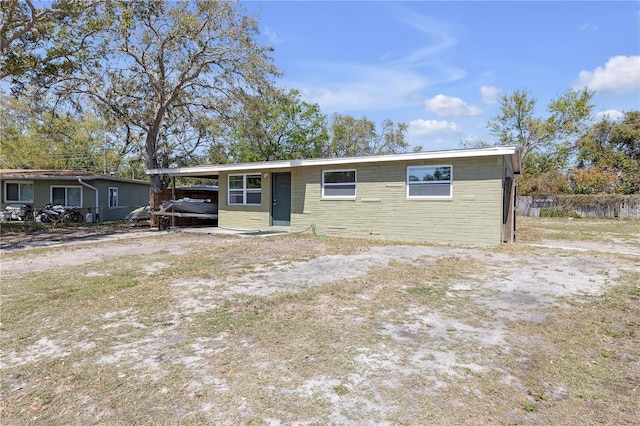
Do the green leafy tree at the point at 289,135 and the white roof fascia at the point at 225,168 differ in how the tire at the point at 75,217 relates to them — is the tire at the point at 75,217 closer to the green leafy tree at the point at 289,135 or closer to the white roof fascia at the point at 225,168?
the white roof fascia at the point at 225,168

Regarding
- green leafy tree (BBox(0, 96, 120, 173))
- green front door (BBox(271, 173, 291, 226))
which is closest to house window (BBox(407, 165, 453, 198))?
green front door (BBox(271, 173, 291, 226))

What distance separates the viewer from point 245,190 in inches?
573

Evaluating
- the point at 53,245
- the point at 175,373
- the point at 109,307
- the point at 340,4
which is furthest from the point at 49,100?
the point at 175,373

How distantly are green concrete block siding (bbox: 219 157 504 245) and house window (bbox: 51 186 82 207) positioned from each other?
10898 mm

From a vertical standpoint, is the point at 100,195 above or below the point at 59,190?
below

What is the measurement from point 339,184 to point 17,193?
17800 mm

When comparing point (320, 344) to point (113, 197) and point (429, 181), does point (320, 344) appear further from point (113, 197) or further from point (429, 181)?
point (113, 197)

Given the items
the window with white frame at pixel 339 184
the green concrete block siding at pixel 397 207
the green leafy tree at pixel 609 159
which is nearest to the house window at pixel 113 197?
the green concrete block siding at pixel 397 207

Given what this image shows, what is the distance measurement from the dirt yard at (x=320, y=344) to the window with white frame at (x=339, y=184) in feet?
17.8

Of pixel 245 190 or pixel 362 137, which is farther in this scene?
pixel 362 137

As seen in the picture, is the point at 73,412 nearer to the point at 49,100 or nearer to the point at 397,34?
the point at 397,34

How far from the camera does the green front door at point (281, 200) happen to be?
1358 cm

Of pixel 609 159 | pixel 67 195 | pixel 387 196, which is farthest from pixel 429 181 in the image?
pixel 609 159

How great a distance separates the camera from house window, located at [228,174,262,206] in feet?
47.0
